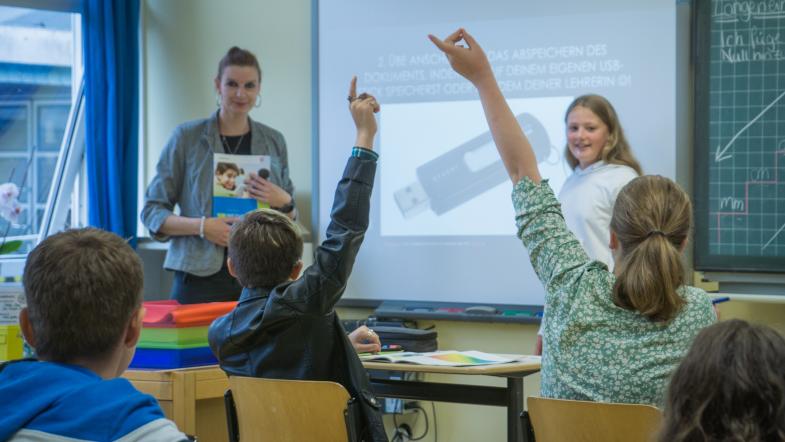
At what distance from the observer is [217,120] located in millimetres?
4176

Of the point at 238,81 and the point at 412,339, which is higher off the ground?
the point at 238,81

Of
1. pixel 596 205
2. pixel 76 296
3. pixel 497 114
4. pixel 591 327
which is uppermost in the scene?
pixel 497 114

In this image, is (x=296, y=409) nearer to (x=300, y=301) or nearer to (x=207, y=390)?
(x=300, y=301)

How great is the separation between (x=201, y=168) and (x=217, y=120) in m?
0.24

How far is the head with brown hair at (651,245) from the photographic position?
1.84m

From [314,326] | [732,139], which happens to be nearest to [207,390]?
[314,326]

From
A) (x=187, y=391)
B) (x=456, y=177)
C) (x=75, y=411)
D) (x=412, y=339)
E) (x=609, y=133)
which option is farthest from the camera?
(x=456, y=177)

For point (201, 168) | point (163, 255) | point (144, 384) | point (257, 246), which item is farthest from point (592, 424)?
point (163, 255)

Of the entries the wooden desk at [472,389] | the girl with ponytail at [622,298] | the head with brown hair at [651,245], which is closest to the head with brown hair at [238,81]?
the wooden desk at [472,389]

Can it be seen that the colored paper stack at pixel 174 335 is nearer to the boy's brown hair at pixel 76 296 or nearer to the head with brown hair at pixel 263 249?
the head with brown hair at pixel 263 249

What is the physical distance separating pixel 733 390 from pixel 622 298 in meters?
0.93

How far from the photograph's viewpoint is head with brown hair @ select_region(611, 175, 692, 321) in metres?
1.84

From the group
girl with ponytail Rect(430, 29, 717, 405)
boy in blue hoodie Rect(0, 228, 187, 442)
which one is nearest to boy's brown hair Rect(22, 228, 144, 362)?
boy in blue hoodie Rect(0, 228, 187, 442)

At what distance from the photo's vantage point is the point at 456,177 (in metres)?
4.43
